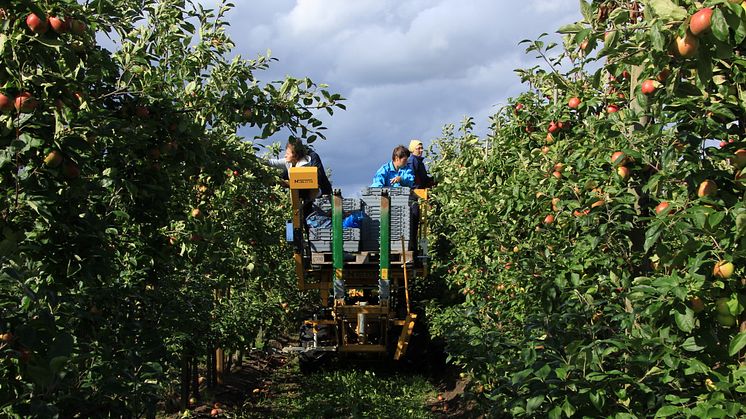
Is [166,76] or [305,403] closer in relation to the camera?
[166,76]

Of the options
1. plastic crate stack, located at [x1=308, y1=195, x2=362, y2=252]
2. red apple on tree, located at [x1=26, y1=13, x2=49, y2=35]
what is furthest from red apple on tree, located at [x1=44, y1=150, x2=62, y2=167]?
plastic crate stack, located at [x1=308, y1=195, x2=362, y2=252]

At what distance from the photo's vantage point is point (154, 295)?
355cm

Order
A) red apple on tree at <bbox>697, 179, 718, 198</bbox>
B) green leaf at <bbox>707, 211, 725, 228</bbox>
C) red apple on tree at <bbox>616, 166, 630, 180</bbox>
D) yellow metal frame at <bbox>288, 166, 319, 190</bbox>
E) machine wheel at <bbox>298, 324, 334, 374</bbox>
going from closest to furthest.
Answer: green leaf at <bbox>707, 211, 725, 228</bbox> → red apple on tree at <bbox>697, 179, 718, 198</bbox> → red apple on tree at <bbox>616, 166, 630, 180</bbox> → yellow metal frame at <bbox>288, 166, 319, 190</bbox> → machine wheel at <bbox>298, 324, 334, 374</bbox>

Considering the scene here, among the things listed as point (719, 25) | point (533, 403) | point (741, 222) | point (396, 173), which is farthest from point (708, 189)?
point (396, 173)

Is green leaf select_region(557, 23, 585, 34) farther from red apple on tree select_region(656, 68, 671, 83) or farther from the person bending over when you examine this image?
the person bending over

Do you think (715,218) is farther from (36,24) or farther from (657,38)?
(36,24)

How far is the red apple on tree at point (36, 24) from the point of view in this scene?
2.20m

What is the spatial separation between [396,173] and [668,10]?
7434 mm

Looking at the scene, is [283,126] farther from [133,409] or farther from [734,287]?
[734,287]

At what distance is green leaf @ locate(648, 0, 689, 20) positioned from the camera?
1666 millimetres

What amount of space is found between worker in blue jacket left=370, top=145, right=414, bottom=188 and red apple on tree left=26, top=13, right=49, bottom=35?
6779 millimetres

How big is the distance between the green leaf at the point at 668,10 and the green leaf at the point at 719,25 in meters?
0.14

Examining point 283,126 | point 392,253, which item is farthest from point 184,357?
point 283,126

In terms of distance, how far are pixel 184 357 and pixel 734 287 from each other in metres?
5.45
